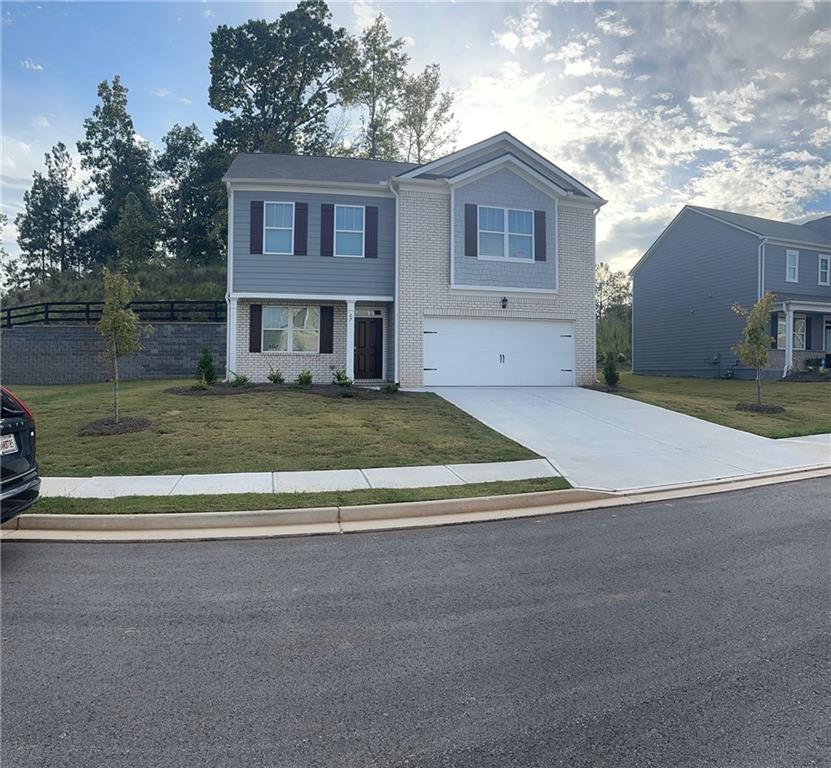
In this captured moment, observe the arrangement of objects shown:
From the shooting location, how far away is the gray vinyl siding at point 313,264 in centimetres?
1716

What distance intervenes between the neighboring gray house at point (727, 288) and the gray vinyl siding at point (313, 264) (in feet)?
53.7

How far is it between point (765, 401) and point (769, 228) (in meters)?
15.5

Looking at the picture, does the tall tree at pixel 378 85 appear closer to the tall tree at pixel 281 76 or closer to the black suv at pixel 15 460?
the tall tree at pixel 281 76

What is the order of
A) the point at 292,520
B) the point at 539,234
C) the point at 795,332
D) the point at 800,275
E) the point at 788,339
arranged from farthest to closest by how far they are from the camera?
the point at 800,275, the point at 795,332, the point at 788,339, the point at 539,234, the point at 292,520

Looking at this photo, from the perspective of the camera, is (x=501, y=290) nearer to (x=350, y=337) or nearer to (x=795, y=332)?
(x=350, y=337)

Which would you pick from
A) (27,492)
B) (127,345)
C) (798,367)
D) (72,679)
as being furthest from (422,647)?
(798,367)

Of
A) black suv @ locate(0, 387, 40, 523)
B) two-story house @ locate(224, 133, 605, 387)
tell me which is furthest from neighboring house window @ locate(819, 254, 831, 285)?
black suv @ locate(0, 387, 40, 523)

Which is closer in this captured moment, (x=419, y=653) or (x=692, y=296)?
(x=419, y=653)

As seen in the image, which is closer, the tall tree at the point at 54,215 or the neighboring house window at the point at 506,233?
the neighboring house window at the point at 506,233

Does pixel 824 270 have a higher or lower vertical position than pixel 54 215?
lower

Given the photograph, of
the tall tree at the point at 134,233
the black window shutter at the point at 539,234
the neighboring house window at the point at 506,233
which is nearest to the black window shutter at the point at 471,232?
the neighboring house window at the point at 506,233

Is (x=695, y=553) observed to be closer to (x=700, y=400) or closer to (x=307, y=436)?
(x=307, y=436)

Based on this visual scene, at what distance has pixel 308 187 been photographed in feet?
56.6

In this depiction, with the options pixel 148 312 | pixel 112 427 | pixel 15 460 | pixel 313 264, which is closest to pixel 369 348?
pixel 313 264
